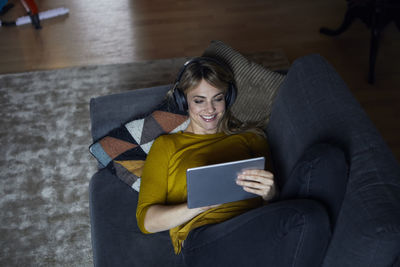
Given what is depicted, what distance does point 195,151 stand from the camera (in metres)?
1.48

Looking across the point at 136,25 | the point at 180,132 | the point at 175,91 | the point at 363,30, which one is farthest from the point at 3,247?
the point at 363,30

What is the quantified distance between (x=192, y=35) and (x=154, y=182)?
7.10 feet

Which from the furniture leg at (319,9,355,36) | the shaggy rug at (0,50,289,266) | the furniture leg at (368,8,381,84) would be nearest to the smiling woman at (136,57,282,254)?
the shaggy rug at (0,50,289,266)

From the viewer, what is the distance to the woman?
133 centimetres

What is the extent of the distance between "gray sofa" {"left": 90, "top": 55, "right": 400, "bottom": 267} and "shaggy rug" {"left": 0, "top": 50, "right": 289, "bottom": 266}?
1.50 ft

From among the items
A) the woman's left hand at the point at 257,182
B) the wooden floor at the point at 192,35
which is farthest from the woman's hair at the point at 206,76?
the wooden floor at the point at 192,35

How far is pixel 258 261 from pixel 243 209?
27 cm

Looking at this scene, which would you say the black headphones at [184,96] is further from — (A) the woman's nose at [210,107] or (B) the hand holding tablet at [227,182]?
(B) the hand holding tablet at [227,182]

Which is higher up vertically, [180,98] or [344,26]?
[180,98]

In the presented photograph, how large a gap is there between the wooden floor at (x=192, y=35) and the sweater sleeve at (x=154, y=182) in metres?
1.73

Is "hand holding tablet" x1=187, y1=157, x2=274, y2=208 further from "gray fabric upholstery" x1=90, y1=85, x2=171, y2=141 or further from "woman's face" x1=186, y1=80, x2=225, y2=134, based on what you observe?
"gray fabric upholstery" x1=90, y1=85, x2=171, y2=141

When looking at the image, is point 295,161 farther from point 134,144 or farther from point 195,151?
point 134,144

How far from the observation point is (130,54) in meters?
3.13

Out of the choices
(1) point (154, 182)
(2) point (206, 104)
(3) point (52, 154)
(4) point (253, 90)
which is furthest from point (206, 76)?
(3) point (52, 154)
